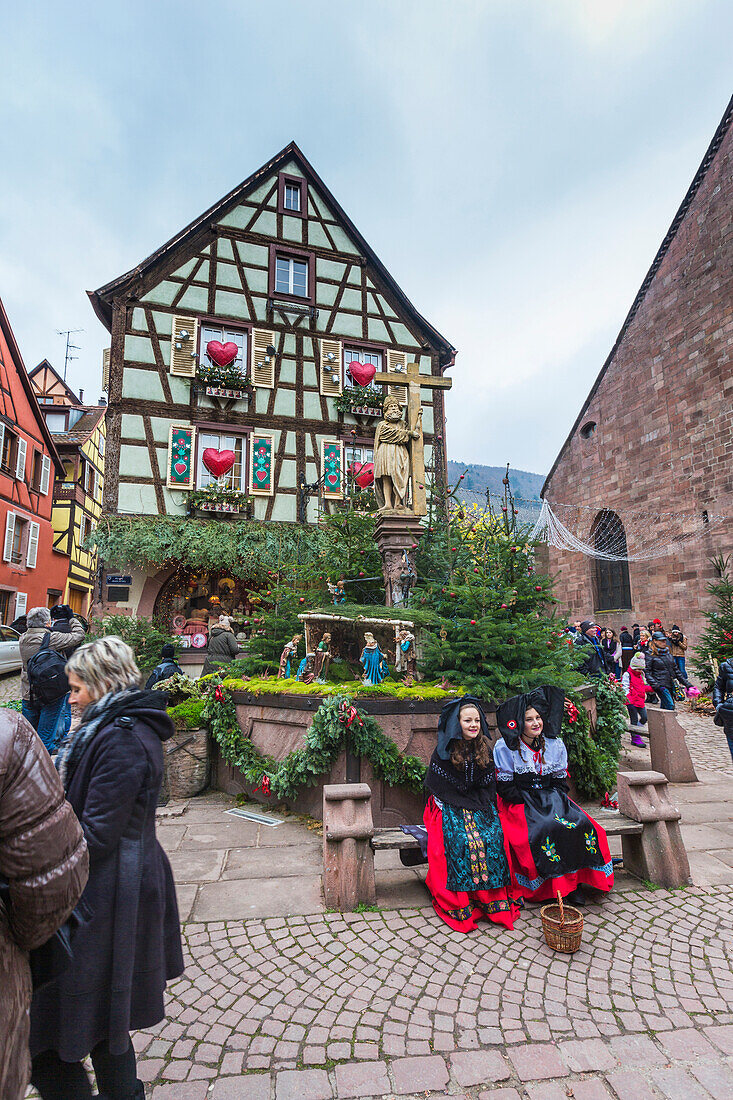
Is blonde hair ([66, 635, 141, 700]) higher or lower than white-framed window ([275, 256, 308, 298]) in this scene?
lower

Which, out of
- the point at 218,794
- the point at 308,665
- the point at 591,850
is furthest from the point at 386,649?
the point at 591,850

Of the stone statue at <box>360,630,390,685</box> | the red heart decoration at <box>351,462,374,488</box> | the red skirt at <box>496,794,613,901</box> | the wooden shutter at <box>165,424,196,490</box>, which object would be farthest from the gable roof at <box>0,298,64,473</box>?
the red skirt at <box>496,794,613,901</box>

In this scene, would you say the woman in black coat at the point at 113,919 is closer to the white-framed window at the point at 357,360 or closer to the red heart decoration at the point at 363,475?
the red heart decoration at the point at 363,475

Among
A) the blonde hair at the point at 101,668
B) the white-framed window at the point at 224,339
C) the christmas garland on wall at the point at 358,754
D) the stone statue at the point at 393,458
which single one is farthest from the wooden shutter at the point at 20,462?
the blonde hair at the point at 101,668

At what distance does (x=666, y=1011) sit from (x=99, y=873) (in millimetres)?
2669

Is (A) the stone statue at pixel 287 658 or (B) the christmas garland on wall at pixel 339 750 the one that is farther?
(A) the stone statue at pixel 287 658

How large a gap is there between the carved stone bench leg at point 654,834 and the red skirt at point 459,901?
44.0 inches

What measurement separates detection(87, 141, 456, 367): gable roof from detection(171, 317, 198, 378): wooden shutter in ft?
5.14

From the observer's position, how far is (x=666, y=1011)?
2768 millimetres

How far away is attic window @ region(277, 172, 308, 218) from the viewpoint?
55.0ft

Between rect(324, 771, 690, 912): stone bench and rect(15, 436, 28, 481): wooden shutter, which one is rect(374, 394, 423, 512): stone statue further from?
rect(15, 436, 28, 481): wooden shutter

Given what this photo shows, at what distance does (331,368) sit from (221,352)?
3.01m

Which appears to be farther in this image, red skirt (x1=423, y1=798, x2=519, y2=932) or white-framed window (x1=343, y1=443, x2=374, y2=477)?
white-framed window (x1=343, y1=443, x2=374, y2=477)

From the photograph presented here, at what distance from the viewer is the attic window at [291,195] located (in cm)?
1677
